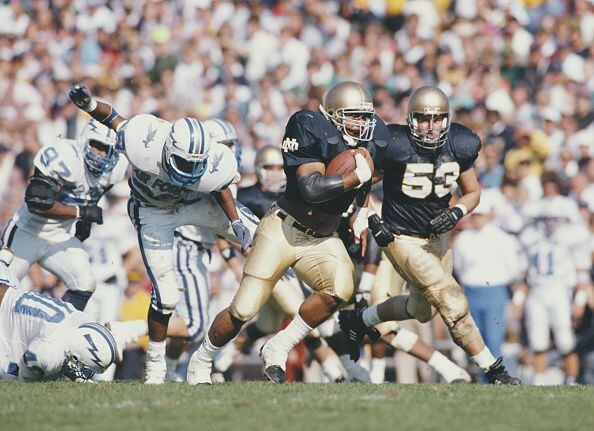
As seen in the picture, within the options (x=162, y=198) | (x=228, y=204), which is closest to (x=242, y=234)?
(x=228, y=204)

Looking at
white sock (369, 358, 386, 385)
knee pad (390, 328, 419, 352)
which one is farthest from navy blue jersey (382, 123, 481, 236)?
white sock (369, 358, 386, 385)

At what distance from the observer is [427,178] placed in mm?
7191

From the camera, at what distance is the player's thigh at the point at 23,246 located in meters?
8.30

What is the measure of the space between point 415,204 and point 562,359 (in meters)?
3.62

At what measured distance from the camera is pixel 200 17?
49.0ft

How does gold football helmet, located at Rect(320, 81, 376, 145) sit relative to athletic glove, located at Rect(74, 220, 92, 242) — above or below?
above

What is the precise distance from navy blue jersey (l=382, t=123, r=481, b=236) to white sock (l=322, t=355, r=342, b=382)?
70.4 inches

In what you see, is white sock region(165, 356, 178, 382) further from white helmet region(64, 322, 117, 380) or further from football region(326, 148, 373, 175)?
football region(326, 148, 373, 175)

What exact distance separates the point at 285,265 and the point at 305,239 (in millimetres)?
191

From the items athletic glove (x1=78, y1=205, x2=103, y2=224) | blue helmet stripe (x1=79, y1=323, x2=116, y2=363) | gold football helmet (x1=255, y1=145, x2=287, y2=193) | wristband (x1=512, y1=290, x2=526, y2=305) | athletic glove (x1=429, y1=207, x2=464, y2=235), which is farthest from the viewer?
wristband (x1=512, y1=290, x2=526, y2=305)

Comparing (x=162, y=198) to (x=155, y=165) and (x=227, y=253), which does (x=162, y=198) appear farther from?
(x=227, y=253)

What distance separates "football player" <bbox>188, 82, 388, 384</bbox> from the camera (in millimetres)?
6594

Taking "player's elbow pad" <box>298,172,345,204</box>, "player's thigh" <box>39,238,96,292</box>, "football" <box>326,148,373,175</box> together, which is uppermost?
"football" <box>326,148,373,175</box>

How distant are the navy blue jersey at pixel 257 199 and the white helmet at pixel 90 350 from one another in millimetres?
2070
